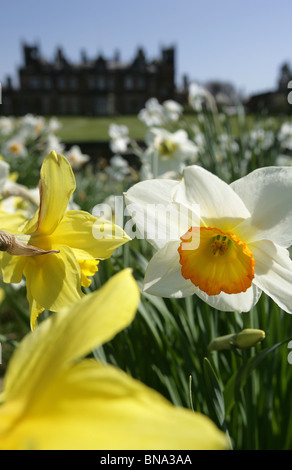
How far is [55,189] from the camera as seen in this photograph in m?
0.67

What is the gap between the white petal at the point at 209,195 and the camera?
26.0 inches

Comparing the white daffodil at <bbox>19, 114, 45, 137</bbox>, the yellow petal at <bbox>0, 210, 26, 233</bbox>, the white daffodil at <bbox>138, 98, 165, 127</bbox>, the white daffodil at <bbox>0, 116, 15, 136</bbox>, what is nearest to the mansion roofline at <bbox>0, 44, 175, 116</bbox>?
the white daffodil at <bbox>0, 116, 15, 136</bbox>

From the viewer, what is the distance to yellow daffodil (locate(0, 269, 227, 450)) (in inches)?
8.9

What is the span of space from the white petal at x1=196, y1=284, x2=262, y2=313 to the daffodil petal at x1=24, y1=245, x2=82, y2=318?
0.20m

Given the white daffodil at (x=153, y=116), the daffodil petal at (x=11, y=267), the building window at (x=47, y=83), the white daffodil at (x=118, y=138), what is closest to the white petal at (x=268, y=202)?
the daffodil petal at (x=11, y=267)

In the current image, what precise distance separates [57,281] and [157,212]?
0.60 ft

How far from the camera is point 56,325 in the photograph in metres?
0.30

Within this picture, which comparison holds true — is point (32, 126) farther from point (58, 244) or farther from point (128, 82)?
point (128, 82)

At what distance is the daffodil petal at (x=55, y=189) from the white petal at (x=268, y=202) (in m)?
0.26

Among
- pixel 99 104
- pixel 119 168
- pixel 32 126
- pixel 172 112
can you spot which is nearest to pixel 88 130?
pixel 99 104

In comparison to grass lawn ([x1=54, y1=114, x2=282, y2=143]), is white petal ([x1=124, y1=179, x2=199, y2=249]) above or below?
above

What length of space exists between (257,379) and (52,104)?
41140 mm

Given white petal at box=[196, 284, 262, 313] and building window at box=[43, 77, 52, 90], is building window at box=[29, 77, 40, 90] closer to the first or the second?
building window at box=[43, 77, 52, 90]
